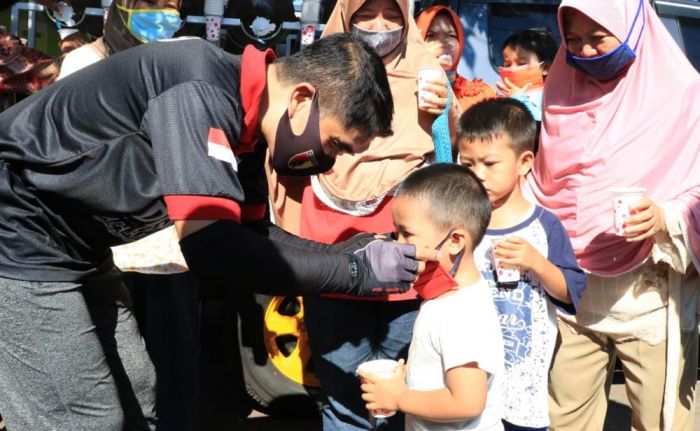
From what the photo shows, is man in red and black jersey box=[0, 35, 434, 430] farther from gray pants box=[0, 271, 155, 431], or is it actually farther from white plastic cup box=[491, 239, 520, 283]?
white plastic cup box=[491, 239, 520, 283]

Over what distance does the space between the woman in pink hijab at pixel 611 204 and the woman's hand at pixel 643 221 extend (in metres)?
0.09

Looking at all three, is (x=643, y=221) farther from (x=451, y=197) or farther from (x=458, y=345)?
(x=458, y=345)

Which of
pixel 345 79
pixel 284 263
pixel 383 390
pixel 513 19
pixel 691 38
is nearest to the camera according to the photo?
pixel 284 263

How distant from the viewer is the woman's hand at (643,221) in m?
2.96

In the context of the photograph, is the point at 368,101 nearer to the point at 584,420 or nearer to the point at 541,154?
the point at 541,154

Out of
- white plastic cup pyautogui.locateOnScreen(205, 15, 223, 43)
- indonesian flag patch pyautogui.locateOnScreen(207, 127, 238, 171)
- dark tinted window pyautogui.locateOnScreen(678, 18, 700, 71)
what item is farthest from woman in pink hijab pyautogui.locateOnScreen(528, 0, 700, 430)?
white plastic cup pyautogui.locateOnScreen(205, 15, 223, 43)

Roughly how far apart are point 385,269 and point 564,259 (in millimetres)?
927

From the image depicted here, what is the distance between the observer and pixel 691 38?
16.9ft

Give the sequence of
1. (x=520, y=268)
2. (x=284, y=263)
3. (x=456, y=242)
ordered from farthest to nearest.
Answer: (x=520, y=268), (x=456, y=242), (x=284, y=263)

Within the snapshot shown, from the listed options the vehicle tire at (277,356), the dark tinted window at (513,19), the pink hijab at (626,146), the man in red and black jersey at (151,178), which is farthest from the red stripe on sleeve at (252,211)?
the dark tinted window at (513,19)

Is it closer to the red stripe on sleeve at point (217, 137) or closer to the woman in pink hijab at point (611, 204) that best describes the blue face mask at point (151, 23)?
the woman in pink hijab at point (611, 204)

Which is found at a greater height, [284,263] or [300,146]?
[300,146]

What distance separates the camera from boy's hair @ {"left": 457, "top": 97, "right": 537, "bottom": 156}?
324cm

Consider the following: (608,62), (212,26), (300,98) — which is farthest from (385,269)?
(212,26)
